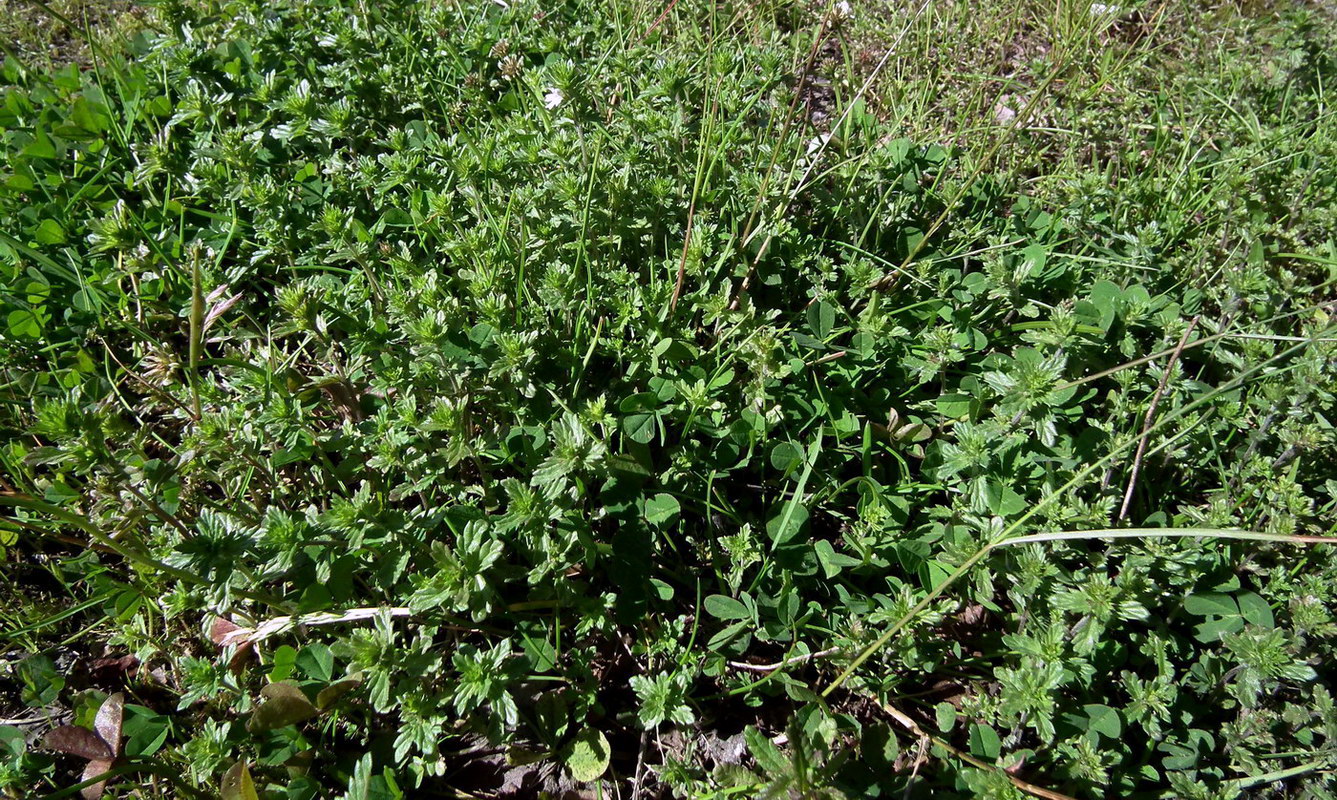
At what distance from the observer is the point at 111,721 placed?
218 cm

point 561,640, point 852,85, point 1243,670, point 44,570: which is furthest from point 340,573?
point 852,85

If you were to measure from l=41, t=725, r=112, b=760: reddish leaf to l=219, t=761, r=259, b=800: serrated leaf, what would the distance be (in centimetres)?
40

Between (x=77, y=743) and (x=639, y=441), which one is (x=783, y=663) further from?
(x=77, y=743)

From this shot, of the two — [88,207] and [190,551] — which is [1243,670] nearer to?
[190,551]

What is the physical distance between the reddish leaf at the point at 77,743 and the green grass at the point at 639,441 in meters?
0.01

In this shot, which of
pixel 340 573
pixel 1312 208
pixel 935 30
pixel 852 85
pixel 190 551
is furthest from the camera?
pixel 935 30

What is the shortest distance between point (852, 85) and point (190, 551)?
10.7ft

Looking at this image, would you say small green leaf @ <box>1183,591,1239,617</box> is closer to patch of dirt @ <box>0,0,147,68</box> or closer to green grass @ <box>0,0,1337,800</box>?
green grass @ <box>0,0,1337,800</box>

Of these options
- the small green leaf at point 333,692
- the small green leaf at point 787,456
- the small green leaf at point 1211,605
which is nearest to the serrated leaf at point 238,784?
the small green leaf at point 333,692

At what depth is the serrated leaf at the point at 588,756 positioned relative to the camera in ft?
6.84

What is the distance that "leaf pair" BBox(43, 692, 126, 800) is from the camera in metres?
2.12

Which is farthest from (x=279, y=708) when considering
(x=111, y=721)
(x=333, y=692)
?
(x=111, y=721)

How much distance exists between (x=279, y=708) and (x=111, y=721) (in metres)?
0.50

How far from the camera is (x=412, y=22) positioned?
141 inches
